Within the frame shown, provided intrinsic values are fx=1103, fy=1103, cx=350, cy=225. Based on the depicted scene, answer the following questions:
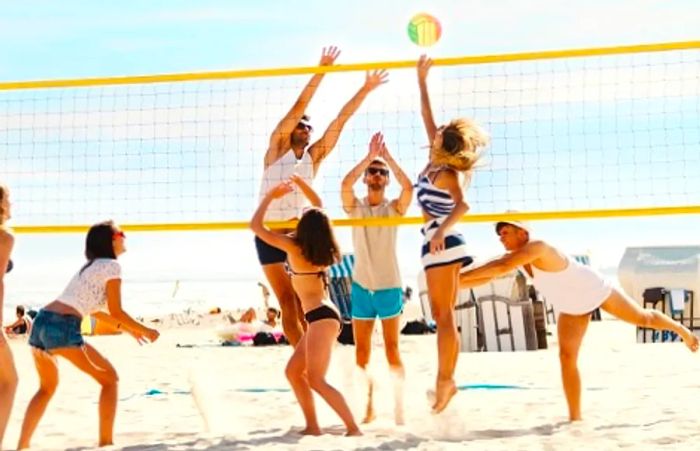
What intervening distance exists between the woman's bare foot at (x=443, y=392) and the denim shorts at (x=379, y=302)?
22.3 inches

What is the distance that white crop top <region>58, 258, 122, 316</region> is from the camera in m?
5.21

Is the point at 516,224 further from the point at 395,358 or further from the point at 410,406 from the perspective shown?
the point at 410,406

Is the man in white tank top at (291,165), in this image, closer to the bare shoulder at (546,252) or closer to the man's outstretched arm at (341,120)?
the man's outstretched arm at (341,120)

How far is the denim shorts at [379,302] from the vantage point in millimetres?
5781

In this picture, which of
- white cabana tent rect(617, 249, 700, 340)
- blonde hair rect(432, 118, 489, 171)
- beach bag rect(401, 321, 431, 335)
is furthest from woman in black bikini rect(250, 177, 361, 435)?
beach bag rect(401, 321, 431, 335)

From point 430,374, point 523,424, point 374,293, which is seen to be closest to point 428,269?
point 374,293

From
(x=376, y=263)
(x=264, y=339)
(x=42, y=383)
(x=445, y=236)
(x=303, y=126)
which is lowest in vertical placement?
(x=264, y=339)

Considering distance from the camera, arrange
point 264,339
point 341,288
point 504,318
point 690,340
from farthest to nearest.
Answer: point 341,288, point 264,339, point 504,318, point 690,340

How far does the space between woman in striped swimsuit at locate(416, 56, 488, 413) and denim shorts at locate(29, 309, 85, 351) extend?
5.58 feet

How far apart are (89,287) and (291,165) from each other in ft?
4.22

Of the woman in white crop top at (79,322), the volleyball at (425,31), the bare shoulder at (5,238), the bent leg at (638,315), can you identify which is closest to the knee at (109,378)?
the woman in white crop top at (79,322)

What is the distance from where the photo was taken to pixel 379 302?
19.0 feet

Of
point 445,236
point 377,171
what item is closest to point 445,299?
point 445,236

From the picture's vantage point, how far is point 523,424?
6125 mm
